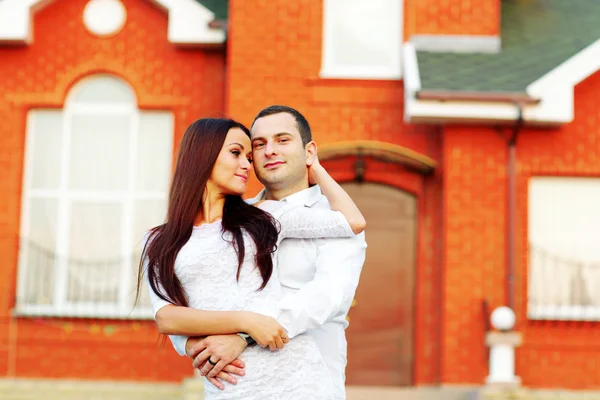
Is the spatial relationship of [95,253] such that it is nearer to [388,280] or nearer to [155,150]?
[155,150]

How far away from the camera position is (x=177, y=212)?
3523 millimetres

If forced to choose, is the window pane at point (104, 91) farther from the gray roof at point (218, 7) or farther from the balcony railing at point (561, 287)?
the balcony railing at point (561, 287)

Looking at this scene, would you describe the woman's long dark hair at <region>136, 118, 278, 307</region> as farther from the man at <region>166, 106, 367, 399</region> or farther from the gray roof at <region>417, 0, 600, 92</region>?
the gray roof at <region>417, 0, 600, 92</region>

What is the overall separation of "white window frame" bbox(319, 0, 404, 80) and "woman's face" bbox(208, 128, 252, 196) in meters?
6.96

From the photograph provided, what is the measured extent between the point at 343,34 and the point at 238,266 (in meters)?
7.59

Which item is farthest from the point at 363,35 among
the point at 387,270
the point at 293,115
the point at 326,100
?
the point at 293,115

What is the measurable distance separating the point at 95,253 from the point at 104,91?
1.79m

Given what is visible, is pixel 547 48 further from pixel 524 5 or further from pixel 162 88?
pixel 162 88

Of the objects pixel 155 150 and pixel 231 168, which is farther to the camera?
pixel 155 150

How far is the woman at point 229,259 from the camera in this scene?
3350 millimetres

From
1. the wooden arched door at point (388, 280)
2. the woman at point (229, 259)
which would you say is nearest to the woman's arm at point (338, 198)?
the woman at point (229, 259)

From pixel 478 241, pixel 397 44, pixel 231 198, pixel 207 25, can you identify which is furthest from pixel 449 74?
pixel 231 198

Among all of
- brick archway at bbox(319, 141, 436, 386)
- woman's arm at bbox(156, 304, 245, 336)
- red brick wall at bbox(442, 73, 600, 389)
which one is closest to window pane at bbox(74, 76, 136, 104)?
brick archway at bbox(319, 141, 436, 386)

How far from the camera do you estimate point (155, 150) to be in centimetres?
1091
